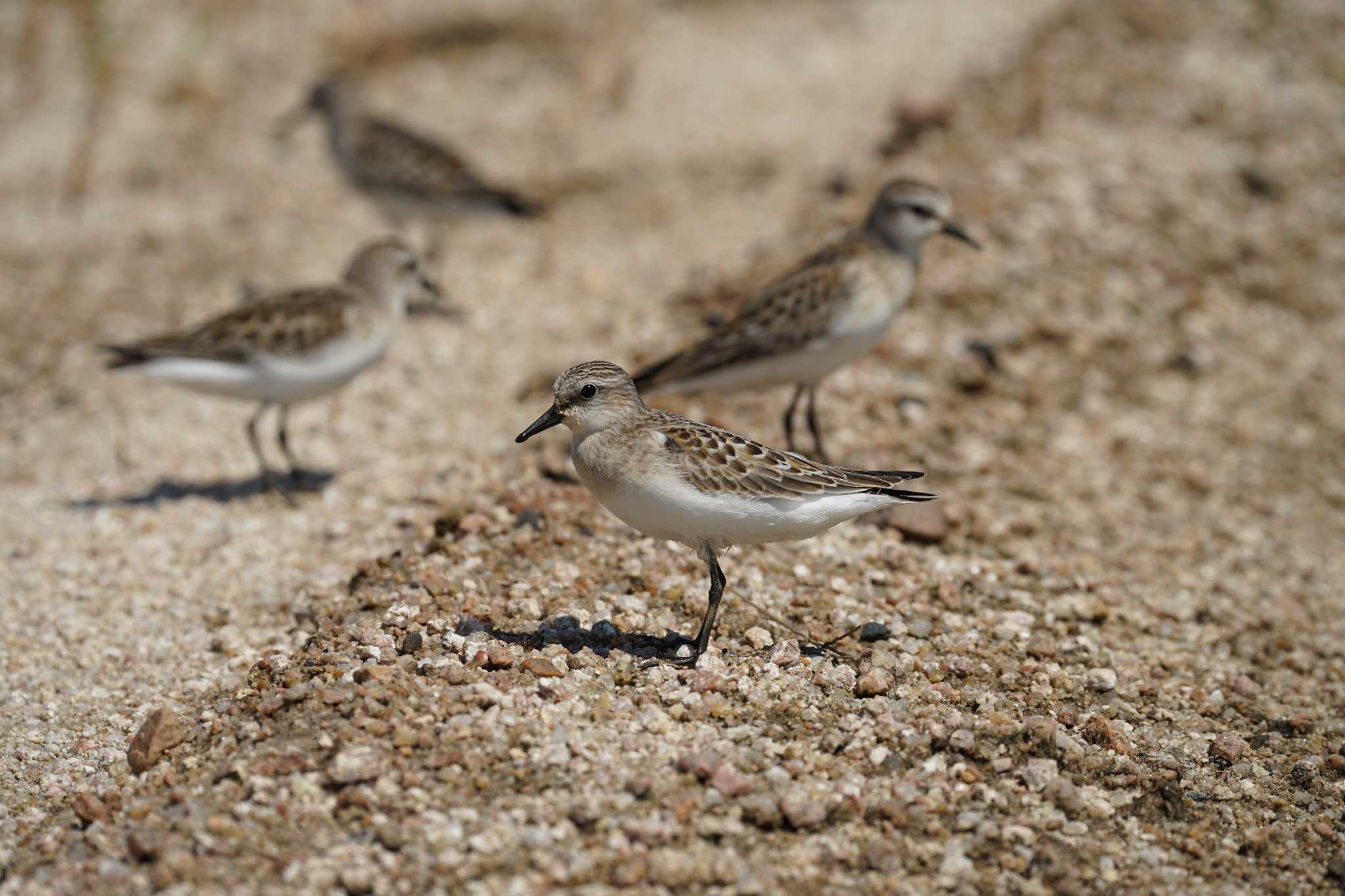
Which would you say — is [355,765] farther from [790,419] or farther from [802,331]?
[790,419]

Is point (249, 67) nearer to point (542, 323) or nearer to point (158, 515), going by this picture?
point (542, 323)

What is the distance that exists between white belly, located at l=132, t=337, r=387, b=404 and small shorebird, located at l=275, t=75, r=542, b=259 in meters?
3.66

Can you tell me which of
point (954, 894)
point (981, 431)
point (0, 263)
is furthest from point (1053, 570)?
point (0, 263)

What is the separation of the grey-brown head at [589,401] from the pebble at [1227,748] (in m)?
3.13

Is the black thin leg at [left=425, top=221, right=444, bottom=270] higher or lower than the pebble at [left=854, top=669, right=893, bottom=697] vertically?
higher

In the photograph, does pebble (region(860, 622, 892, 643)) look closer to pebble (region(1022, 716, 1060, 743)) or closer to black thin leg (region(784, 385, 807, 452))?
pebble (region(1022, 716, 1060, 743))

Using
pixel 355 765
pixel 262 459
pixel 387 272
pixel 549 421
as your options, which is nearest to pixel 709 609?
pixel 549 421

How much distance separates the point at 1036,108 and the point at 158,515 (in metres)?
9.07

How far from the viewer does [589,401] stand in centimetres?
607

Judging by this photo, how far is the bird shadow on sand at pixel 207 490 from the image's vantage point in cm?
888

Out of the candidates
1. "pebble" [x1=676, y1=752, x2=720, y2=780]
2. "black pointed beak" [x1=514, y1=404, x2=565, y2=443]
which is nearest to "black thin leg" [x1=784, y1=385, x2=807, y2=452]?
"black pointed beak" [x1=514, y1=404, x2=565, y2=443]

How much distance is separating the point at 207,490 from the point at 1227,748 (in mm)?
6743

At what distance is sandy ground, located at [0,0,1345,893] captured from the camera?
17.1 feet

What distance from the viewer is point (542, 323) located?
1123 cm
